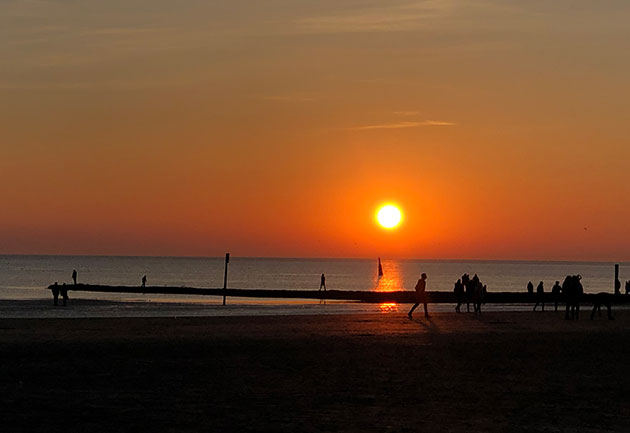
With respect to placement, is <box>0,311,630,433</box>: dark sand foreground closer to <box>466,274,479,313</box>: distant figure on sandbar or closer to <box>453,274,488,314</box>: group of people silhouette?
<box>453,274,488,314</box>: group of people silhouette

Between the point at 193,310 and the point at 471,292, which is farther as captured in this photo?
the point at 193,310

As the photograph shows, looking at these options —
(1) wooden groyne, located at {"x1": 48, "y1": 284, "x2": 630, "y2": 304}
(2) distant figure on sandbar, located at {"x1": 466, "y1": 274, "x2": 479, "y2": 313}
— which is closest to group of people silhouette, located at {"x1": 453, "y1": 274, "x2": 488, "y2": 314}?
(2) distant figure on sandbar, located at {"x1": 466, "y1": 274, "x2": 479, "y2": 313}

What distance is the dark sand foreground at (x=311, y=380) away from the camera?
1498 cm

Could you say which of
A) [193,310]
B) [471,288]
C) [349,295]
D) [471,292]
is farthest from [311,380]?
[349,295]

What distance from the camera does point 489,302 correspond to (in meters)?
76.6

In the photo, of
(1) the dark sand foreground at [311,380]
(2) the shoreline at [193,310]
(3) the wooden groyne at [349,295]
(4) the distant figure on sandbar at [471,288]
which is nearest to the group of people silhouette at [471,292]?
(4) the distant figure on sandbar at [471,288]

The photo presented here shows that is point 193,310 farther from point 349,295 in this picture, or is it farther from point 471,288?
point 349,295

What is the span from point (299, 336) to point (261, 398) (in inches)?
554

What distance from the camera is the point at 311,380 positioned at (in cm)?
1972

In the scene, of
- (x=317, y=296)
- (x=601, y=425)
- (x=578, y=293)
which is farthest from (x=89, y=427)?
(x=317, y=296)

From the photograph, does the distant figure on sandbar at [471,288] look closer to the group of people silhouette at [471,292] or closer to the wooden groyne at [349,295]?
the group of people silhouette at [471,292]

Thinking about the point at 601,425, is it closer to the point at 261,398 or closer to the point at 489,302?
the point at 261,398

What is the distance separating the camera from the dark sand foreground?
15.0 m

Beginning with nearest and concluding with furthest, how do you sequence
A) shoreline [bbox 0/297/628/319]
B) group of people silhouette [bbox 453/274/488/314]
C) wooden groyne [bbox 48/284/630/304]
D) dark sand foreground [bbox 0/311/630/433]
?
dark sand foreground [bbox 0/311/630/433] → group of people silhouette [bbox 453/274/488/314] → shoreline [bbox 0/297/628/319] → wooden groyne [bbox 48/284/630/304]
